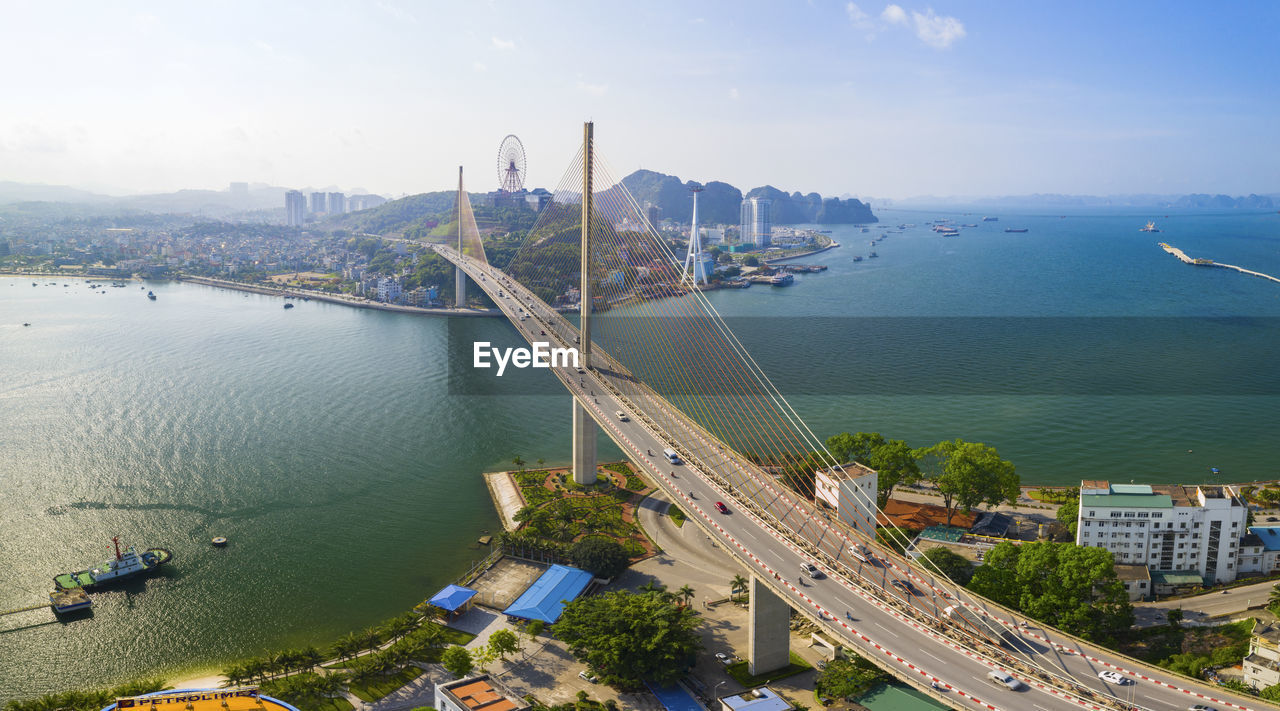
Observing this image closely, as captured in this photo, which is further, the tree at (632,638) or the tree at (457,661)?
the tree at (457,661)

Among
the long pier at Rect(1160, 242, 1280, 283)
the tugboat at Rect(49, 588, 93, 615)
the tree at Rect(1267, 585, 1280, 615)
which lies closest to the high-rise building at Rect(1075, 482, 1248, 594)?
the tree at Rect(1267, 585, 1280, 615)

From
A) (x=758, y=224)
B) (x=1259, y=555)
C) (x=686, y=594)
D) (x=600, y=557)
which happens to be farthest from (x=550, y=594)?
(x=758, y=224)

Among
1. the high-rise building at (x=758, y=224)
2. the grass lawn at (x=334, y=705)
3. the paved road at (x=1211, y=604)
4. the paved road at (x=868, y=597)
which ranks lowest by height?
the grass lawn at (x=334, y=705)

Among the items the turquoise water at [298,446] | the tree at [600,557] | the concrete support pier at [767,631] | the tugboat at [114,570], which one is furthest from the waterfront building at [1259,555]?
the tugboat at [114,570]

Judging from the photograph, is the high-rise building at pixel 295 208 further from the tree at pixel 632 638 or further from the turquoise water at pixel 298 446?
the tree at pixel 632 638

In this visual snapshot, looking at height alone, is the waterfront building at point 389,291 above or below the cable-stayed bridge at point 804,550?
above

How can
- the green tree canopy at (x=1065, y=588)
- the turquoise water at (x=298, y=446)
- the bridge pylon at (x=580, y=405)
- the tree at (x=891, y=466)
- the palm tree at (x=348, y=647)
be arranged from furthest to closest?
the bridge pylon at (x=580, y=405) < the tree at (x=891, y=466) < the turquoise water at (x=298, y=446) < the palm tree at (x=348, y=647) < the green tree canopy at (x=1065, y=588)

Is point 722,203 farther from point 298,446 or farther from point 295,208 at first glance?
point 298,446
